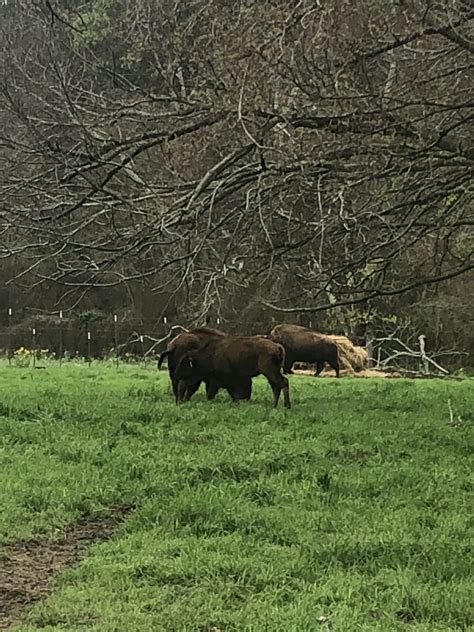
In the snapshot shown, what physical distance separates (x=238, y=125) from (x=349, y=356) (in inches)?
571

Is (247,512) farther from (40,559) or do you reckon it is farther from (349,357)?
(349,357)

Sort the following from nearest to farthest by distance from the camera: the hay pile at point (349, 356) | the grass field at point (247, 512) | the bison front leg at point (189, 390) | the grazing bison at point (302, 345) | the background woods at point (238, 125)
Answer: the grass field at point (247, 512) → the background woods at point (238, 125) → the bison front leg at point (189, 390) → the grazing bison at point (302, 345) → the hay pile at point (349, 356)

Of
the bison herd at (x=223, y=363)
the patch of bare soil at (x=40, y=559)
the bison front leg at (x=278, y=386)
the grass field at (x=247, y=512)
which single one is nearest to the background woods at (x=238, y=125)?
the bison herd at (x=223, y=363)

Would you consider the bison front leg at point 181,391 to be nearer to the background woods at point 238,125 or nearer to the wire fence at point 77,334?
the background woods at point 238,125

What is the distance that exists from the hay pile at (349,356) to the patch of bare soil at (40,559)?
54.1 ft

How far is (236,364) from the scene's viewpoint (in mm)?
11969

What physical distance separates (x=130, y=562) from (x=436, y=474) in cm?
323

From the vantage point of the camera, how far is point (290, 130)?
29.2 ft

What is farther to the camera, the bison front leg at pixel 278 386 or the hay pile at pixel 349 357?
the hay pile at pixel 349 357

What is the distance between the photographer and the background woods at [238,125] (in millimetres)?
7867

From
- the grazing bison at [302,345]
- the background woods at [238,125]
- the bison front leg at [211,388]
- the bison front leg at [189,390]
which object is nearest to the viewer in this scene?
the background woods at [238,125]

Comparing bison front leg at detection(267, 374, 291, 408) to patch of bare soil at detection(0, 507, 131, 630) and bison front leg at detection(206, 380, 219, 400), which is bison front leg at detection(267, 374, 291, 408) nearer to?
bison front leg at detection(206, 380, 219, 400)

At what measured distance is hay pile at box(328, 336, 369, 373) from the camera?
22.3 m

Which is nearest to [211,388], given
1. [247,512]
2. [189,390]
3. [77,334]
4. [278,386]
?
[189,390]
